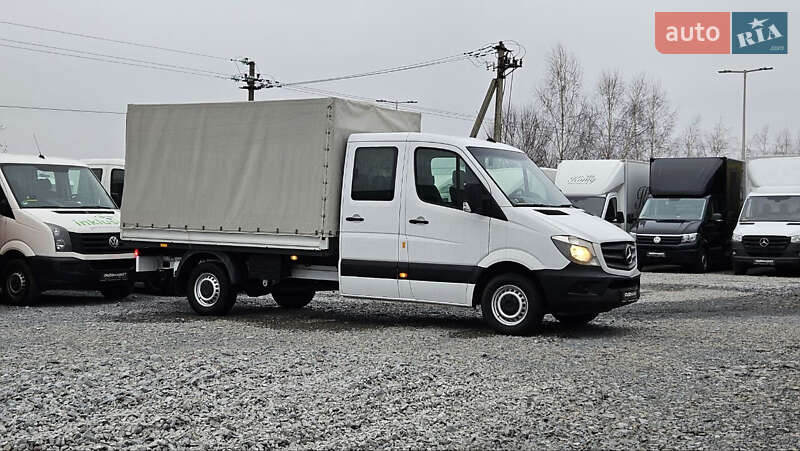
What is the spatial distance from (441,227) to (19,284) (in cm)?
741

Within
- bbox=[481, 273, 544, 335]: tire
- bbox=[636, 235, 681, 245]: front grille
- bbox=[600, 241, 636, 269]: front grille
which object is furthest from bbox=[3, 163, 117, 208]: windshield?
bbox=[636, 235, 681, 245]: front grille

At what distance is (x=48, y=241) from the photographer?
14.8 meters

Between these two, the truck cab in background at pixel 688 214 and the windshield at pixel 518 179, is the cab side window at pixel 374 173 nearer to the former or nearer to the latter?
the windshield at pixel 518 179

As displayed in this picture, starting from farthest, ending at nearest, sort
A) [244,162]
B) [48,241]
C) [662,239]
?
[662,239] → [48,241] → [244,162]

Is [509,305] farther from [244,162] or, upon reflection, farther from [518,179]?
[244,162]

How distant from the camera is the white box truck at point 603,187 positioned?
25422 millimetres

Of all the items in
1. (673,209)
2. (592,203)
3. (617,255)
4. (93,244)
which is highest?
(592,203)

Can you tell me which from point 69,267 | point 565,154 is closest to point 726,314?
point 69,267

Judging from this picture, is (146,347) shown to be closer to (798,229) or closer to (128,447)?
(128,447)

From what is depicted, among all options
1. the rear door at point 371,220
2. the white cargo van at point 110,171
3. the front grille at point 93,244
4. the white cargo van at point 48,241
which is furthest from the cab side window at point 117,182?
the rear door at point 371,220

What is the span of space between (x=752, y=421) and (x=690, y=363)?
7.57ft

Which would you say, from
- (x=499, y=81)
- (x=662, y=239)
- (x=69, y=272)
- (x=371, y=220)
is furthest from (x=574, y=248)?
(x=499, y=81)

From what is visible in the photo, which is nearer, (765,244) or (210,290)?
(210,290)

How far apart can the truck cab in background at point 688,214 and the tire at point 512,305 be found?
14301mm
